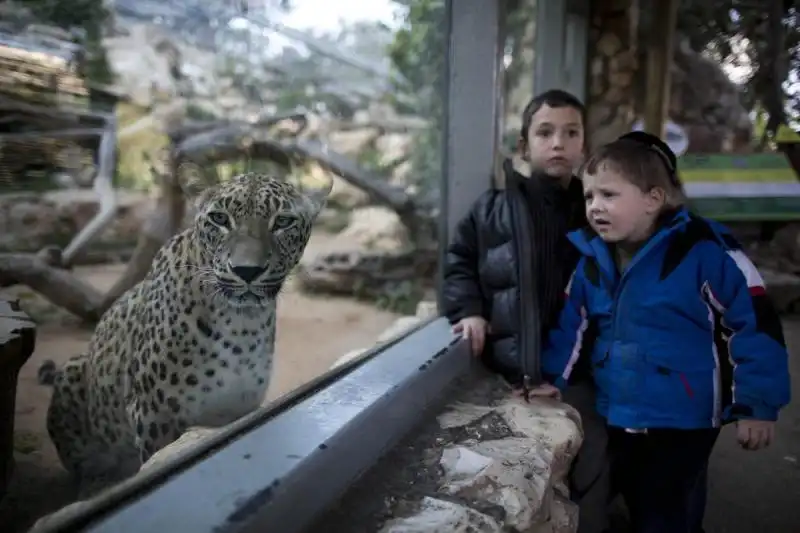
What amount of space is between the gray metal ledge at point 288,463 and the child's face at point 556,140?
0.72 meters

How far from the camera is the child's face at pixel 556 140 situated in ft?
7.02

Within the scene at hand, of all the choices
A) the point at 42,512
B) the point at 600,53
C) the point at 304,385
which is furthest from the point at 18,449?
the point at 600,53

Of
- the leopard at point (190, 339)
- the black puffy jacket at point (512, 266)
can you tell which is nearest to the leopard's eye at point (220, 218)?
the leopard at point (190, 339)

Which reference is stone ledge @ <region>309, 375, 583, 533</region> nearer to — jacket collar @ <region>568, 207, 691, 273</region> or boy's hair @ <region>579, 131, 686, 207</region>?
jacket collar @ <region>568, 207, 691, 273</region>

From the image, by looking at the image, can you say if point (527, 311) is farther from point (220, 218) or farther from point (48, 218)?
point (48, 218)

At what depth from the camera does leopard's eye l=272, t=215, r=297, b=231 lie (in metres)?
1.34

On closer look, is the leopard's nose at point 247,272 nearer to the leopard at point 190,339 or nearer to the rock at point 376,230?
the leopard at point 190,339

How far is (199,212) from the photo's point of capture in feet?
4.06

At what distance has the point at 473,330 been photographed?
2.18 m

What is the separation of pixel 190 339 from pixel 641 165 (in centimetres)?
123

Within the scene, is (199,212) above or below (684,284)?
Result: above

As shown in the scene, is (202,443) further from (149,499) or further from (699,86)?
(699,86)

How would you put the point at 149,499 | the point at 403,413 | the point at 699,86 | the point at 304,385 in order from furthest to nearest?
1. the point at 699,86
2. the point at 403,413
3. the point at 304,385
4. the point at 149,499

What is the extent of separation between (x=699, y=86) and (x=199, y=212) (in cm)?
499
